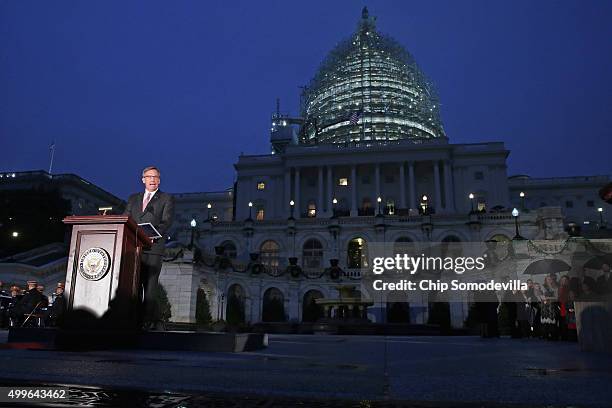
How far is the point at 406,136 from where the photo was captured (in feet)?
320

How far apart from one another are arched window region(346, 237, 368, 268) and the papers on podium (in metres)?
51.0

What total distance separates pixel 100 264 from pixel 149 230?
102 cm

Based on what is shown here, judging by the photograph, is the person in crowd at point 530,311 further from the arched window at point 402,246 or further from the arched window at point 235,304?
the arched window at point 402,246

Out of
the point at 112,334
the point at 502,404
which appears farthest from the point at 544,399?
the point at 112,334

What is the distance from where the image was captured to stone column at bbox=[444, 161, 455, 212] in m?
80.1

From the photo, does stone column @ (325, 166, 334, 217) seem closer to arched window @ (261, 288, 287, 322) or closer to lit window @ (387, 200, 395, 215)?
lit window @ (387, 200, 395, 215)

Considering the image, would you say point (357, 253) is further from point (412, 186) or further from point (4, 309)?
point (4, 309)

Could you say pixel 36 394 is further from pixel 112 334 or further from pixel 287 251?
pixel 287 251

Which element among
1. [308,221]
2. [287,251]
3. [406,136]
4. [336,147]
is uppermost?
[406,136]

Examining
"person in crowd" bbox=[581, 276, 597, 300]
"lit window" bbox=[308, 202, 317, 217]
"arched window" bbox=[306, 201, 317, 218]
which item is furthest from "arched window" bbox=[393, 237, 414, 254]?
"person in crowd" bbox=[581, 276, 597, 300]

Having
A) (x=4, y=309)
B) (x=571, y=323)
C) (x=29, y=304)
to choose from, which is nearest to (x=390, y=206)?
(x=4, y=309)

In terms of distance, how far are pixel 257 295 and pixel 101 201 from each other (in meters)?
62.6

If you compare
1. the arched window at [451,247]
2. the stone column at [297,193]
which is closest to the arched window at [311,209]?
the stone column at [297,193]

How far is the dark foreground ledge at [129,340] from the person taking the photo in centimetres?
663
